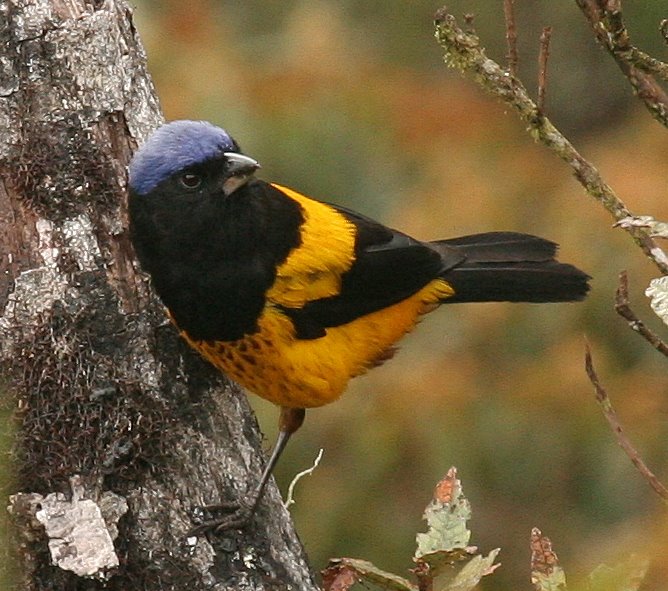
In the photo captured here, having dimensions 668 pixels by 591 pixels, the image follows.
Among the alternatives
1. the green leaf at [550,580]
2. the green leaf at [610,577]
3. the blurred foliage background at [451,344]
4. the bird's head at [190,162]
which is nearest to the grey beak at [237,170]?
the bird's head at [190,162]

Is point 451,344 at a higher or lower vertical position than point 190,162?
lower

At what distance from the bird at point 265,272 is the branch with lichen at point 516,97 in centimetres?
98

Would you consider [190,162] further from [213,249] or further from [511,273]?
[511,273]

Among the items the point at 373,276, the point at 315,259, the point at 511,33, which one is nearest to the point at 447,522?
the point at 511,33

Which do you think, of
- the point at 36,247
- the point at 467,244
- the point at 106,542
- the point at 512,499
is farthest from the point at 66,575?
the point at 512,499

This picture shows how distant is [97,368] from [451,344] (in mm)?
2627

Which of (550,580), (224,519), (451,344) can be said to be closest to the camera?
(550,580)

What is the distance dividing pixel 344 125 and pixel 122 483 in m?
3.21

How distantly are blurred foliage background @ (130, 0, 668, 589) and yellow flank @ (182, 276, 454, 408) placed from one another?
0.88 m

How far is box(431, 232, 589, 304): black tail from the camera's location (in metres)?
5.18

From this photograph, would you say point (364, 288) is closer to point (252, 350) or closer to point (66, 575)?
point (252, 350)

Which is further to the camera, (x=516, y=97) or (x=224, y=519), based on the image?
(x=224, y=519)

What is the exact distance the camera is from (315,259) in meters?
4.45

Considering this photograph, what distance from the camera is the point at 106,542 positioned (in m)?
3.44
